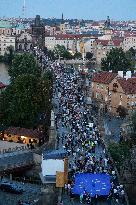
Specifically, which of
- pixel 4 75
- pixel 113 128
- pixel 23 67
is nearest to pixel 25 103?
pixel 113 128

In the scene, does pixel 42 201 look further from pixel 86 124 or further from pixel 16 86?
pixel 16 86

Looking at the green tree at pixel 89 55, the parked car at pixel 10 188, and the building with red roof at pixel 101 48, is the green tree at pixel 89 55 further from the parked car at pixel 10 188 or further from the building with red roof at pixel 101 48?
the parked car at pixel 10 188

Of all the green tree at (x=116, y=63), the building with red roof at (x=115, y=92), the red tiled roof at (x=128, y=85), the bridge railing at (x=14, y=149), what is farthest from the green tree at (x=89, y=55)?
the bridge railing at (x=14, y=149)

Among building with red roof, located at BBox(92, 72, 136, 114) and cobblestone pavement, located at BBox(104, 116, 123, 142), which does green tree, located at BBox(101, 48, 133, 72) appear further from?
cobblestone pavement, located at BBox(104, 116, 123, 142)

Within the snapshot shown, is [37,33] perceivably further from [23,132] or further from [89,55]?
[23,132]

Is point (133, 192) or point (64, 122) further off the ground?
point (64, 122)

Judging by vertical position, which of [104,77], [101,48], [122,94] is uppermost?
[101,48]

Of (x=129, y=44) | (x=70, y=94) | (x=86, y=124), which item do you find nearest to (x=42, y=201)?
(x=86, y=124)
